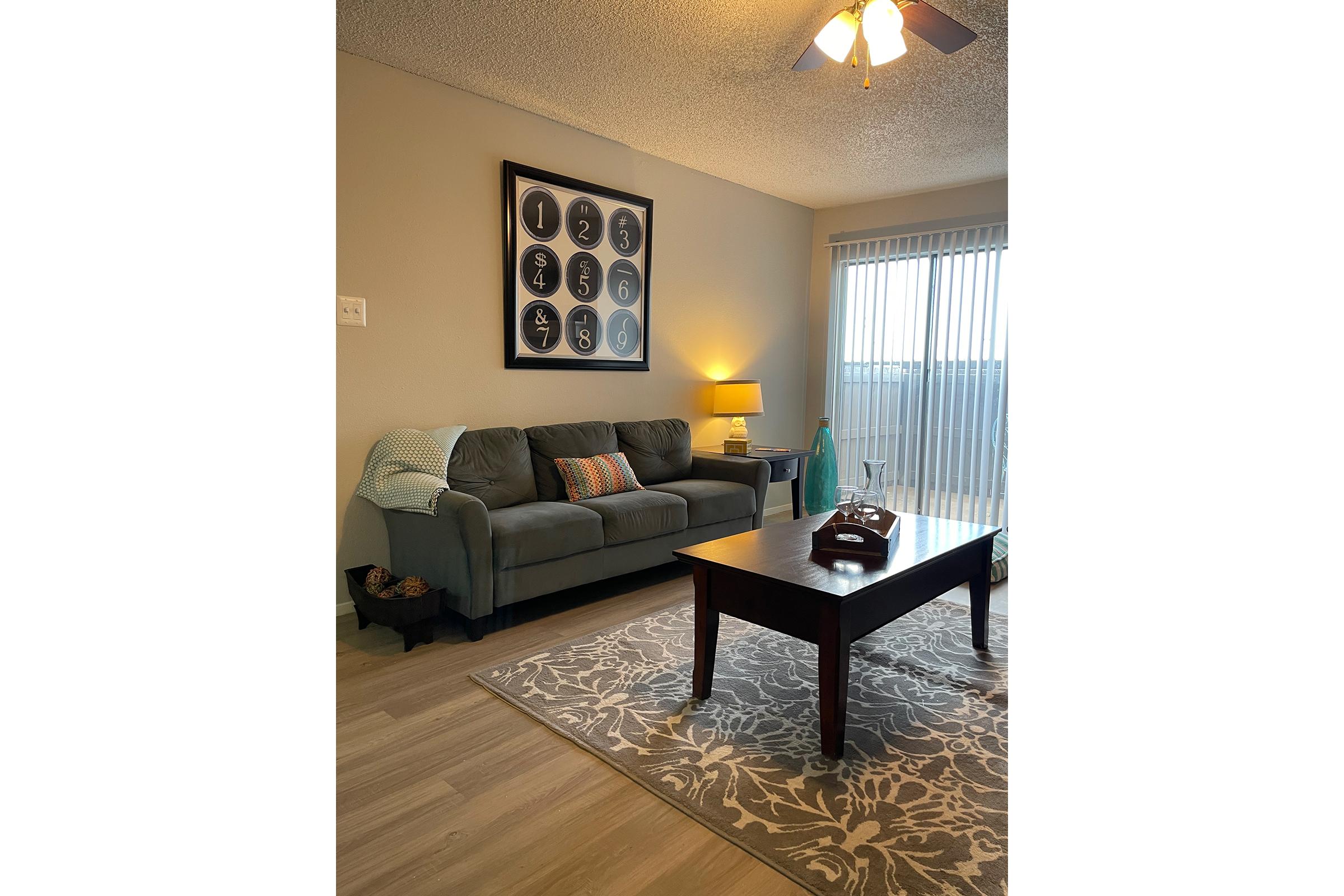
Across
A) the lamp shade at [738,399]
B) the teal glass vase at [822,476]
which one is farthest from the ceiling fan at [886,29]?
the teal glass vase at [822,476]

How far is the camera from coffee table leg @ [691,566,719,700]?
2.34m

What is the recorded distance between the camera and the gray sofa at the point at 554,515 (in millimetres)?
2947

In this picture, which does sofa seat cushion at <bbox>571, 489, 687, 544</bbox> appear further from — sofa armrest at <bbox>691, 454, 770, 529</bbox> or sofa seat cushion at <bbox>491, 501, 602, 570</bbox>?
sofa armrest at <bbox>691, 454, 770, 529</bbox>

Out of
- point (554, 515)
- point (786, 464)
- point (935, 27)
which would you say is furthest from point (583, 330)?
point (935, 27)

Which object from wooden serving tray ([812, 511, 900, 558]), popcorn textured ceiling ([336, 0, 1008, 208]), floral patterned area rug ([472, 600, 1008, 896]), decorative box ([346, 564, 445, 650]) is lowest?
floral patterned area rug ([472, 600, 1008, 896])

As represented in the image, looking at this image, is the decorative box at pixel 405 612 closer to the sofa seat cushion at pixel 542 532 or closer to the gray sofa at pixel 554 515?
the gray sofa at pixel 554 515

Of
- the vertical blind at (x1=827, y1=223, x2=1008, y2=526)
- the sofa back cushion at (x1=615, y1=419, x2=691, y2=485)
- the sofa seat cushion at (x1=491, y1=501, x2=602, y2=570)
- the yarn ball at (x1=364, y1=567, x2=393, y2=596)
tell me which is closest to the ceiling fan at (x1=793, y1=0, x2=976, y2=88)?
the sofa seat cushion at (x1=491, y1=501, x2=602, y2=570)

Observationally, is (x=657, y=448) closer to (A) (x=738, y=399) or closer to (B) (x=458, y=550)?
(A) (x=738, y=399)

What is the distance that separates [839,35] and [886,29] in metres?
0.20

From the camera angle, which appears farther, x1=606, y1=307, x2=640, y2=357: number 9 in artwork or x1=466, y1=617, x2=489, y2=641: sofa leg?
x1=606, y1=307, x2=640, y2=357: number 9 in artwork

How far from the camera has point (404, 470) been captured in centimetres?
320
